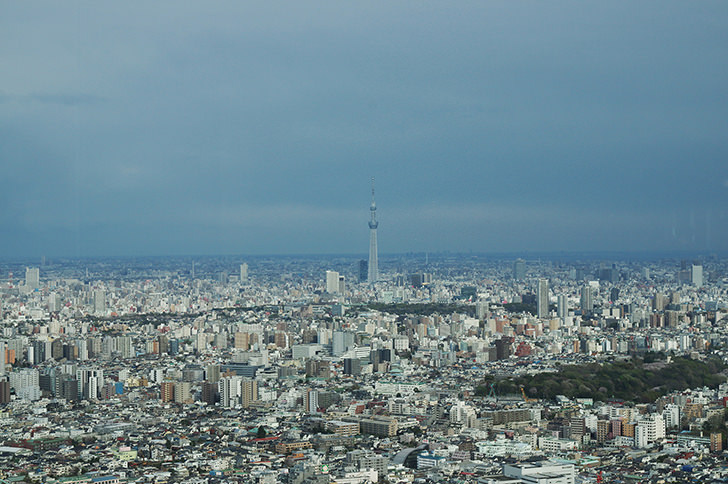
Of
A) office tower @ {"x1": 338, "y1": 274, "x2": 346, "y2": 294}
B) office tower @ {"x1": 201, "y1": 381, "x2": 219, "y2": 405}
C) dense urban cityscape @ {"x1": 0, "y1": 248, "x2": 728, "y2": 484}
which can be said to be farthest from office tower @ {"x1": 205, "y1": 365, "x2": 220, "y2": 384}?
office tower @ {"x1": 338, "y1": 274, "x2": 346, "y2": 294}

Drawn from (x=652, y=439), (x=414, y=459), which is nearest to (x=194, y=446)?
(x=414, y=459)

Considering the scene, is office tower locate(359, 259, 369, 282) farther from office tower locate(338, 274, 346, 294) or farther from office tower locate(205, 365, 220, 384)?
office tower locate(205, 365, 220, 384)

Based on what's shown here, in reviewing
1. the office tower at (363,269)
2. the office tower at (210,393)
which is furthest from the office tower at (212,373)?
the office tower at (363,269)

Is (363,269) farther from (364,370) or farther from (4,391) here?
(4,391)

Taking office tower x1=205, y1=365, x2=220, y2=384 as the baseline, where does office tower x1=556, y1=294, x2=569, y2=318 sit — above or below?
above

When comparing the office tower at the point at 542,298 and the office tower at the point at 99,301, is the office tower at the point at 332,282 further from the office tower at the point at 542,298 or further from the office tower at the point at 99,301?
the office tower at the point at 99,301

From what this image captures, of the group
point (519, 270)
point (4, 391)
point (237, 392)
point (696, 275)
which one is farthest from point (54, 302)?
point (696, 275)
